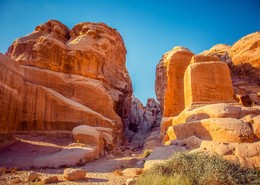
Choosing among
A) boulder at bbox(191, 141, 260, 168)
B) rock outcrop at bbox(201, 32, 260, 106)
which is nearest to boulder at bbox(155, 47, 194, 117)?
rock outcrop at bbox(201, 32, 260, 106)

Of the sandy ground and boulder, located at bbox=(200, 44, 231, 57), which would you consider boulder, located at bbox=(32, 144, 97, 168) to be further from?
boulder, located at bbox=(200, 44, 231, 57)

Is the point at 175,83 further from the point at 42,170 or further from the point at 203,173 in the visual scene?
the point at 203,173

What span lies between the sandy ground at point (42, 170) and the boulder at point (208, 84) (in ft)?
17.7

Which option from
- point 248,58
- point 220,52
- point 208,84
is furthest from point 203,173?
point 220,52

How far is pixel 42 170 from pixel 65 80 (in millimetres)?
14501

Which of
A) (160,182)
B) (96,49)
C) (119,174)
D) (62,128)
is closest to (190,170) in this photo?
(160,182)

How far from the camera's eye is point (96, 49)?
27.1 metres

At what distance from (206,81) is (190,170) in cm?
840

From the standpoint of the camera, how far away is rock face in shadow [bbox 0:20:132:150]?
1666cm

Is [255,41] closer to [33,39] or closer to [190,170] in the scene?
[190,170]

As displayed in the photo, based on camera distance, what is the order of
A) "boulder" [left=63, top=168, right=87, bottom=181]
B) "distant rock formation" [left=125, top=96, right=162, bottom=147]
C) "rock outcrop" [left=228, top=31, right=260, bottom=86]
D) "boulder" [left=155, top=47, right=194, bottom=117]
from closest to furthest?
"boulder" [left=63, top=168, right=87, bottom=181] < "boulder" [left=155, top=47, right=194, bottom=117] < "rock outcrop" [left=228, top=31, right=260, bottom=86] < "distant rock formation" [left=125, top=96, right=162, bottom=147]

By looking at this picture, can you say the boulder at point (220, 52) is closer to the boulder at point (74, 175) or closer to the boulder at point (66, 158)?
the boulder at point (66, 158)

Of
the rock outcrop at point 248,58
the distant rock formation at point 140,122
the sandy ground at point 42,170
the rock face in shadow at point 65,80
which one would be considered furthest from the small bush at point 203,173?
the distant rock formation at point 140,122

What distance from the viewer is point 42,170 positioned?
9.80 m
